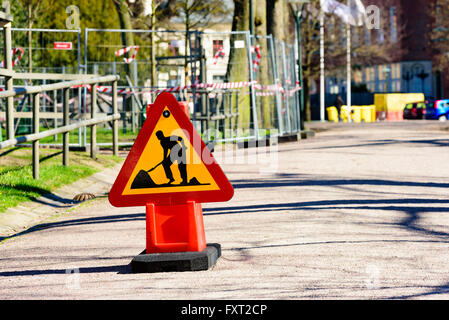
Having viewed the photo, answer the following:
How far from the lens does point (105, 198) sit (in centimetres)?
1082

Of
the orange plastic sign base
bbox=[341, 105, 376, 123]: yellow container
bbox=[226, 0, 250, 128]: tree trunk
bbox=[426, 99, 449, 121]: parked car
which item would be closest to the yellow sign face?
the orange plastic sign base

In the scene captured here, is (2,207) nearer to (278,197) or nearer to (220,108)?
(278,197)

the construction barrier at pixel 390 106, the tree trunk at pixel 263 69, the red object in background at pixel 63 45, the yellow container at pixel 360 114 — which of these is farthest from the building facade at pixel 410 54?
the red object in background at pixel 63 45

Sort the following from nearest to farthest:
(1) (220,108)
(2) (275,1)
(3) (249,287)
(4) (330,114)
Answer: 1. (3) (249,287)
2. (1) (220,108)
3. (2) (275,1)
4. (4) (330,114)

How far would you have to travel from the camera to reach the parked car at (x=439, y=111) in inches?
1977

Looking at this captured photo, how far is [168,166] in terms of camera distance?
6.39 metres

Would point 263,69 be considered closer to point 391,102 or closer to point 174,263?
point 174,263

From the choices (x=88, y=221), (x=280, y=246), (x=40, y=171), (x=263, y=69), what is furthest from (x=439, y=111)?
(x=280, y=246)

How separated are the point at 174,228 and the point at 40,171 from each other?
581 cm

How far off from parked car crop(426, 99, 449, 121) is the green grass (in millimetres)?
38106

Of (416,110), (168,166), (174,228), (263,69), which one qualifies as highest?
(263,69)
